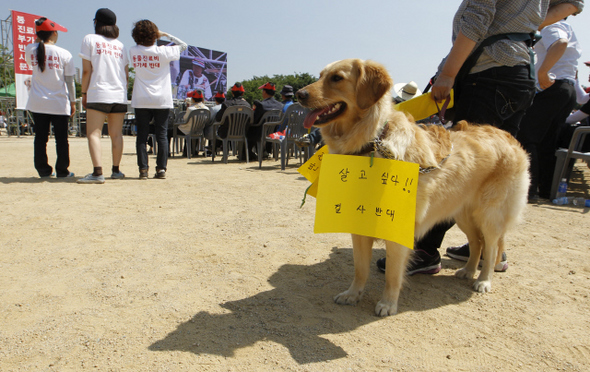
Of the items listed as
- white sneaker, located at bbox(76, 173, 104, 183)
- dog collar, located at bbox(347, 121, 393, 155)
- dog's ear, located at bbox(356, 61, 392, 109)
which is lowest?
white sneaker, located at bbox(76, 173, 104, 183)

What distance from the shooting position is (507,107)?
9.25 ft

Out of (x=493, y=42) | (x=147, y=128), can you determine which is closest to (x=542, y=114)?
(x=493, y=42)

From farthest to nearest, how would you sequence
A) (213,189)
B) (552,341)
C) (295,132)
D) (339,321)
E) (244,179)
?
(295,132)
(244,179)
(213,189)
(339,321)
(552,341)

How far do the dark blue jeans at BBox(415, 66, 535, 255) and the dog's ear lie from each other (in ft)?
3.03

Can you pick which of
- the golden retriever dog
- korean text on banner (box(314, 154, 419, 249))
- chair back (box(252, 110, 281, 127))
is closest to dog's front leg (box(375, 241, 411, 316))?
the golden retriever dog

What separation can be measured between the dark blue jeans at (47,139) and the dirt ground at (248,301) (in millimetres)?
2303

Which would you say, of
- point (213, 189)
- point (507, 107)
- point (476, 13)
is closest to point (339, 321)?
point (507, 107)

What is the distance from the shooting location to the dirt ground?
6.21 ft

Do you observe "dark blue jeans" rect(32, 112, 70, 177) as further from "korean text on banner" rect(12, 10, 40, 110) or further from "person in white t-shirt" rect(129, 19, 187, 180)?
"korean text on banner" rect(12, 10, 40, 110)

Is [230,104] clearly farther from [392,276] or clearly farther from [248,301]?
[392,276]

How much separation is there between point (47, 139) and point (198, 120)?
14.9 feet

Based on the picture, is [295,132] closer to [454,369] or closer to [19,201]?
[19,201]

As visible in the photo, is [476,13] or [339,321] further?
[476,13]

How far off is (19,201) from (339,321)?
4.61 metres
